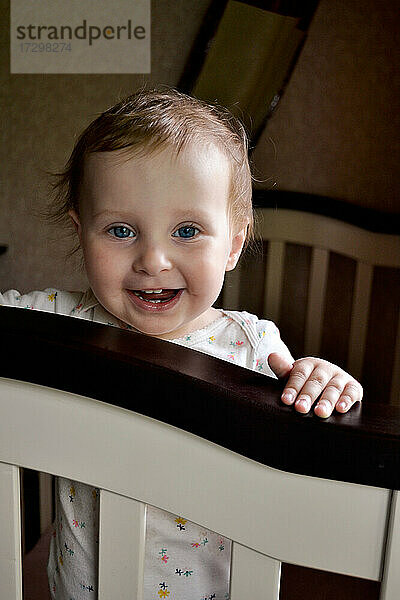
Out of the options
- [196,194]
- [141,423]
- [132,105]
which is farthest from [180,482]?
[132,105]

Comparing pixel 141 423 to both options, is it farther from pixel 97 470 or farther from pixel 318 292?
pixel 318 292

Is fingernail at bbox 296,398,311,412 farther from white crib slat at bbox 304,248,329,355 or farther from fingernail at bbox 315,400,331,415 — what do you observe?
white crib slat at bbox 304,248,329,355

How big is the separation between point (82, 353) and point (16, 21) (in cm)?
132

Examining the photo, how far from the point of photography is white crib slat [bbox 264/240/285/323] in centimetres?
153

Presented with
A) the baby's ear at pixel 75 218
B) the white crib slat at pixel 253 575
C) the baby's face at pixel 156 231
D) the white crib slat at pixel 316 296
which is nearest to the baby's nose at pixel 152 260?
the baby's face at pixel 156 231

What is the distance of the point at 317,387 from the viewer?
0.46 meters

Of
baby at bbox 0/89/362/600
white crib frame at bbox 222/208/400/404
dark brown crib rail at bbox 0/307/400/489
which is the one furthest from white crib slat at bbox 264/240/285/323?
dark brown crib rail at bbox 0/307/400/489

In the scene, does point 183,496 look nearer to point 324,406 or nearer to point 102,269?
point 324,406

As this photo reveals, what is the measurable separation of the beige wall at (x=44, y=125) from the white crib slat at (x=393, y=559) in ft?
4.67

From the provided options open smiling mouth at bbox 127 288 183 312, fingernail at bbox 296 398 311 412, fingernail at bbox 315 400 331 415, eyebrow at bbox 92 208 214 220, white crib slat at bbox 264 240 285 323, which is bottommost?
white crib slat at bbox 264 240 285 323

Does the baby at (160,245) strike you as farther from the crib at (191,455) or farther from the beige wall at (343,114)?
the beige wall at (343,114)

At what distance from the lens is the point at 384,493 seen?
39cm

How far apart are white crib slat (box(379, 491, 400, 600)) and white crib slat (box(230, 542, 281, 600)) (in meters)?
0.07

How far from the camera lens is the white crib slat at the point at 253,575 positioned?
43 centimetres
